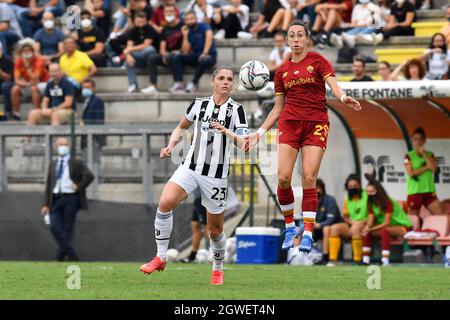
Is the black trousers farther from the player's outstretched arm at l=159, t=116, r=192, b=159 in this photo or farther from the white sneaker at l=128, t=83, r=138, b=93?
the player's outstretched arm at l=159, t=116, r=192, b=159

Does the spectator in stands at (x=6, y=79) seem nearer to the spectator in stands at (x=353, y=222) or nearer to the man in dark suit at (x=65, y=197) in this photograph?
the man in dark suit at (x=65, y=197)

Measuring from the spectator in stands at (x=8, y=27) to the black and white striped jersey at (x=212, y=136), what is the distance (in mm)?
14476

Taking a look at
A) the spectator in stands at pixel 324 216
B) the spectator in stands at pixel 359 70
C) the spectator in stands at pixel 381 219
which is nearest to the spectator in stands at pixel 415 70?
the spectator in stands at pixel 359 70

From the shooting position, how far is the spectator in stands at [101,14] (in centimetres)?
2788

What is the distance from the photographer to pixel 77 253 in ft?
74.6

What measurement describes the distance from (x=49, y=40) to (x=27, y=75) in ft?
3.85

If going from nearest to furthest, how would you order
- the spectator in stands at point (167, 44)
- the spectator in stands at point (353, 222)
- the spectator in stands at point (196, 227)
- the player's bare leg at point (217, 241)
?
the player's bare leg at point (217, 241), the spectator in stands at point (353, 222), the spectator in stands at point (196, 227), the spectator in stands at point (167, 44)

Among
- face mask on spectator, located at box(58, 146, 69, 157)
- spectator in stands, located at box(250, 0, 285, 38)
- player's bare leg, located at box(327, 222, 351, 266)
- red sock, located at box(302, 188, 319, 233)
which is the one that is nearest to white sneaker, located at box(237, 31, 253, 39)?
spectator in stands, located at box(250, 0, 285, 38)

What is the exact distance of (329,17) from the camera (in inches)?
989

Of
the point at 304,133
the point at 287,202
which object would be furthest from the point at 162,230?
the point at 304,133

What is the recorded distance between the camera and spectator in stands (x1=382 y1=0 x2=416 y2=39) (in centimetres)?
2488

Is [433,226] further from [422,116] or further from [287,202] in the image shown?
[287,202]

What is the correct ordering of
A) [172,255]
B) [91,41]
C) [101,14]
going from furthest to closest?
1. [101,14]
2. [91,41]
3. [172,255]
